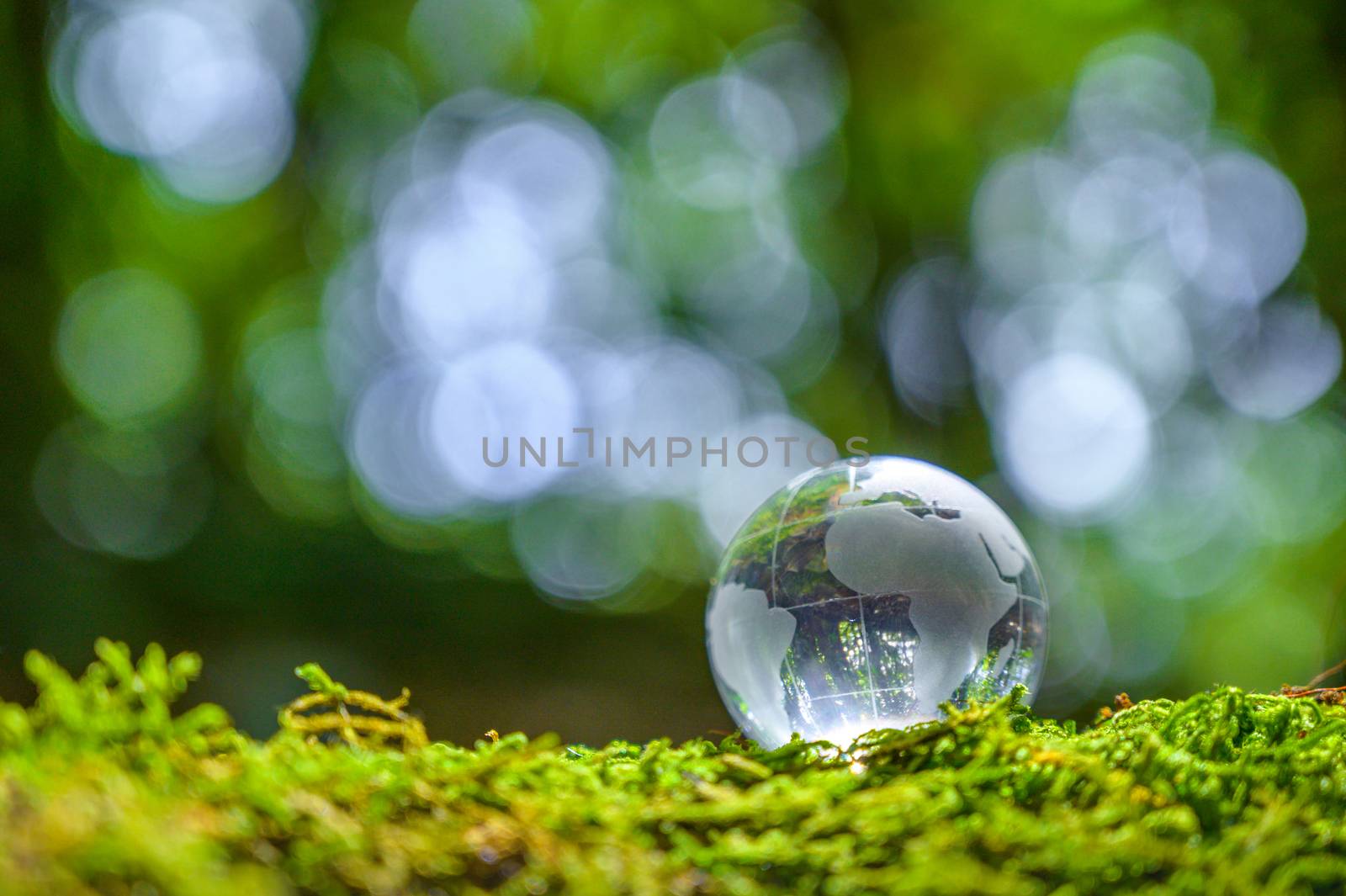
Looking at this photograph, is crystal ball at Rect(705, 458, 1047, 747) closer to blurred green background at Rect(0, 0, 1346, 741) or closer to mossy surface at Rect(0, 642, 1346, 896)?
mossy surface at Rect(0, 642, 1346, 896)

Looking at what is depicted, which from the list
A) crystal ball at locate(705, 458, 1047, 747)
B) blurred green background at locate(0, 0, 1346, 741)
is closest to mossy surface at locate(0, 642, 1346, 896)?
crystal ball at locate(705, 458, 1047, 747)

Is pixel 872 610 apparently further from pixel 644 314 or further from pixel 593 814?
pixel 644 314

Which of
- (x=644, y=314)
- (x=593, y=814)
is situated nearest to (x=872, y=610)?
(x=593, y=814)

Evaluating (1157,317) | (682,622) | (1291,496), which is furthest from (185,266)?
(1291,496)

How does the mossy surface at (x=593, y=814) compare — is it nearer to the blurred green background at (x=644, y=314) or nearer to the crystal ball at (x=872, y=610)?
the crystal ball at (x=872, y=610)

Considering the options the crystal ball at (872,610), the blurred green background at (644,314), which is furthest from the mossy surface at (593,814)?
the blurred green background at (644,314)
